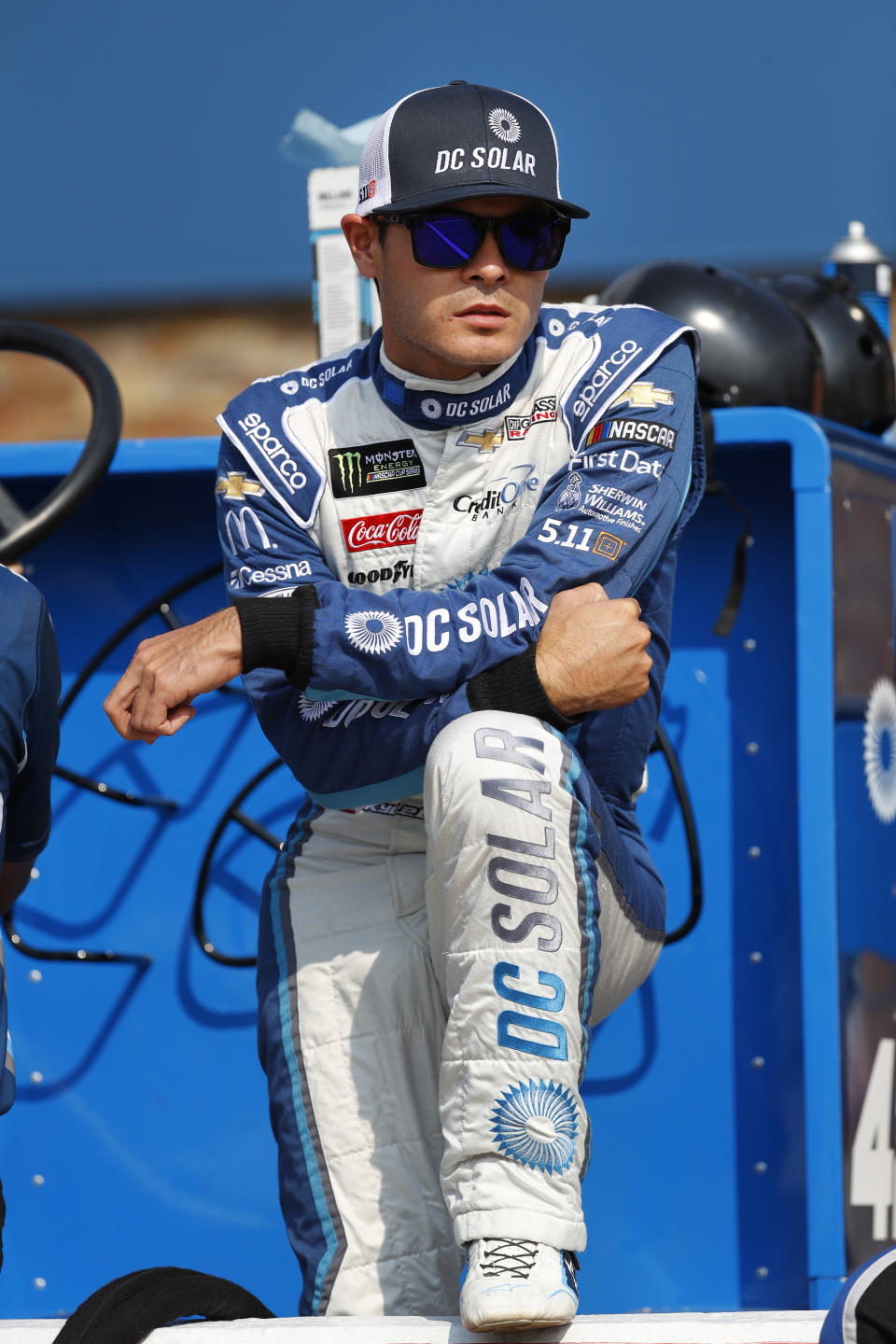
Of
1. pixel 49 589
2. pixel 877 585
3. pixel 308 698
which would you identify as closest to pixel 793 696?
pixel 877 585

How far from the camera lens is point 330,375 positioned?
1.97m

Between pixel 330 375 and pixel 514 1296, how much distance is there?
106 centimetres

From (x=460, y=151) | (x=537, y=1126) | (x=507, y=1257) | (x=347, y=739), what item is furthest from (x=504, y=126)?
(x=507, y=1257)

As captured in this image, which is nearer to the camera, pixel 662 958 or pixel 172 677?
pixel 172 677

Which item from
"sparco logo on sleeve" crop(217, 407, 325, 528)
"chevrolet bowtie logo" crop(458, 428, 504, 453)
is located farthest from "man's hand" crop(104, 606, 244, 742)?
"chevrolet bowtie logo" crop(458, 428, 504, 453)

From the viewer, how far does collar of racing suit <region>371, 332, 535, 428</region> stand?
185cm

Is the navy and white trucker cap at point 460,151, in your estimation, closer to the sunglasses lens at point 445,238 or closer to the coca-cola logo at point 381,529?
the sunglasses lens at point 445,238

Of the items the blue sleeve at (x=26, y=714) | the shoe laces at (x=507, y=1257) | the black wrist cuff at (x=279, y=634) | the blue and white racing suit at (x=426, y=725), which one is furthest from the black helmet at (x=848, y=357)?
the shoe laces at (x=507, y=1257)

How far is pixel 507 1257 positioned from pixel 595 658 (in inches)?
21.4

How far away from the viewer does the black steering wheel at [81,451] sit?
227 cm

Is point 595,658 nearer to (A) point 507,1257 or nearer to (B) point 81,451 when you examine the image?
(A) point 507,1257

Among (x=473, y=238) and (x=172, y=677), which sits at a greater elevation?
(x=473, y=238)

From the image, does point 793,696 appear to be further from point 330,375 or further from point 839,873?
point 330,375

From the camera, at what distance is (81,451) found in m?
2.39
